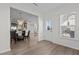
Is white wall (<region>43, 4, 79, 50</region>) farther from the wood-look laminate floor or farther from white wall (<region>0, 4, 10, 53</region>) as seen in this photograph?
white wall (<region>0, 4, 10, 53</region>)

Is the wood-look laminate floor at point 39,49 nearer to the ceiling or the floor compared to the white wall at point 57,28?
nearer to the floor

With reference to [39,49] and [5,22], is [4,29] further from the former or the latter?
[39,49]

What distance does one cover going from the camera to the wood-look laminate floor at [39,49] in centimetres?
234

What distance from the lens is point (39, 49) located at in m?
2.43

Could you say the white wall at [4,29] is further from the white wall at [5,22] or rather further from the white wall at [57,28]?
the white wall at [57,28]

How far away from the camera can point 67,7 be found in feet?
7.52

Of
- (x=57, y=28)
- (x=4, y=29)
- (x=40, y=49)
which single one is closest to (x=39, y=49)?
(x=40, y=49)

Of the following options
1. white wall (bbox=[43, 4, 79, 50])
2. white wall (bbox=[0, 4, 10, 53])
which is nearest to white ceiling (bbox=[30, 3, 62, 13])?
white wall (bbox=[43, 4, 79, 50])

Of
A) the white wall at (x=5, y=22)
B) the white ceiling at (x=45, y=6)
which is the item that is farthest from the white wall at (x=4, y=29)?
the white ceiling at (x=45, y=6)

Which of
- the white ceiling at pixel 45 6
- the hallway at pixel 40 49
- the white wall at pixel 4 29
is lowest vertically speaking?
the hallway at pixel 40 49

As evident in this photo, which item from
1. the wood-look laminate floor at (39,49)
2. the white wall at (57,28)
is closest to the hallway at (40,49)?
the wood-look laminate floor at (39,49)

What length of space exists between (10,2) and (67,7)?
1.26 m
